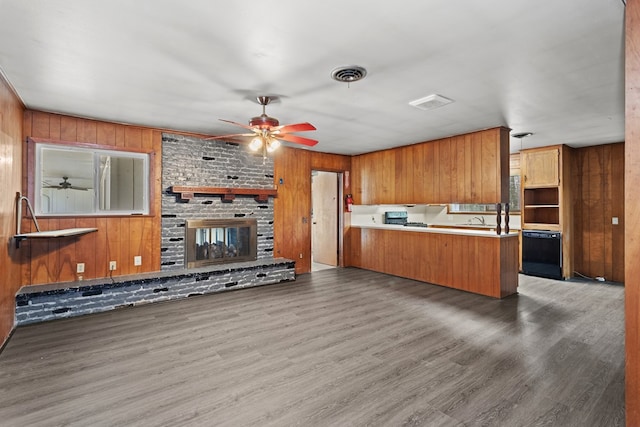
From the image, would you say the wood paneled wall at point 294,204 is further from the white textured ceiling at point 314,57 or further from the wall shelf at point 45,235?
the wall shelf at point 45,235

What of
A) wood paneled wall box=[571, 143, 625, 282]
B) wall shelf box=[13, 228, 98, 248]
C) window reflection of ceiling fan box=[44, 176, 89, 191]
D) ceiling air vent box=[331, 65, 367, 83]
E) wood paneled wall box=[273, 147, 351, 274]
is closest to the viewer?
ceiling air vent box=[331, 65, 367, 83]

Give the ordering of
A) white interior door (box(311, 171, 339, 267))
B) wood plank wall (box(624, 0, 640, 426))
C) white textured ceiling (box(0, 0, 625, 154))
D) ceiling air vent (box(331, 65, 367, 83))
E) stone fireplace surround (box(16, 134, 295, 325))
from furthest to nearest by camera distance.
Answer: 1. white interior door (box(311, 171, 339, 267))
2. stone fireplace surround (box(16, 134, 295, 325))
3. ceiling air vent (box(331, 65, 367, 83))
4. white textured ceiling (box(0, 0, 625, 154))
5. wood plank wall (box(624, 0, 640, 426))

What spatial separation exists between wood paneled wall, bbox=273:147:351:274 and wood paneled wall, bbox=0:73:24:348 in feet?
11.5

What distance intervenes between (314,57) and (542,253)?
584 cm

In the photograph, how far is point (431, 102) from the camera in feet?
11.8

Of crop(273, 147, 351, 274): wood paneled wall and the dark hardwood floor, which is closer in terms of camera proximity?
the dark hardwood floor

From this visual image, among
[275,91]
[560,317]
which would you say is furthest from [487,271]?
[275,91]

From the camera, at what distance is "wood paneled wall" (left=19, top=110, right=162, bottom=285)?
4008 millimetres

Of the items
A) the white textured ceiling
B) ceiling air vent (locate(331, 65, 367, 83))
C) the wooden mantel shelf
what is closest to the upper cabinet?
the white textured ceiling

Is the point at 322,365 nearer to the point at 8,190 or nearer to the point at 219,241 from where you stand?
the point at 219,241

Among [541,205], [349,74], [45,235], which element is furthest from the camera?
[541,205]

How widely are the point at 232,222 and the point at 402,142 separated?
10.7ft

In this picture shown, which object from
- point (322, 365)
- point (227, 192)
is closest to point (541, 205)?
point (322, 365)

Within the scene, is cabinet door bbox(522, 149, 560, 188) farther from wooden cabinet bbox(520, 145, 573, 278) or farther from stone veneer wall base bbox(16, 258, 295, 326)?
stone veneer wall base bbox(16, 258, 295, 326)
